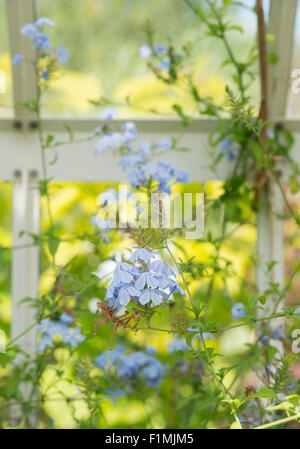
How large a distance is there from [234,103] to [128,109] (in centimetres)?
73

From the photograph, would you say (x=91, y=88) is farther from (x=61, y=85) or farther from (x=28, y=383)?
(x=28, y=383)

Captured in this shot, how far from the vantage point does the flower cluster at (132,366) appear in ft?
4.80

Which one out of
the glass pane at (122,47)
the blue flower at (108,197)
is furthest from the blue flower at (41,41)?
the blue flower at (108,197)

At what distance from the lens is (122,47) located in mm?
1746

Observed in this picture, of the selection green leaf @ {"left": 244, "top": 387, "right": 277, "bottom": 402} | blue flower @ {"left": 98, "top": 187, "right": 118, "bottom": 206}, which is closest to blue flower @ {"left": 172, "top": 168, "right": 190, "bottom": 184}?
blue flower @ {"left": 98, "top": 187, "right": 118, "bottom": 206}

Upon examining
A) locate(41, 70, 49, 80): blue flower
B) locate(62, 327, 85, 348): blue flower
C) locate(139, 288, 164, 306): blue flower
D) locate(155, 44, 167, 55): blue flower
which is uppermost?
locate(155, 44, 167, 55): blue flower

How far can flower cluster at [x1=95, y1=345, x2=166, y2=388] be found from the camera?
1.46 m

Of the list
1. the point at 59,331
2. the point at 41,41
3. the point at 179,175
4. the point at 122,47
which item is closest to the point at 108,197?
the point at 179,175

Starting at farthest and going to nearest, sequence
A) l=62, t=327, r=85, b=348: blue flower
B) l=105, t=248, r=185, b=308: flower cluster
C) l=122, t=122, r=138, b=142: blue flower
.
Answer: l=122, t=122, r=138, b=142: blue flower → l=62, t=327, r=85, b=348: blue flower → l=105, t=248, r=185, b=308: flower cluster

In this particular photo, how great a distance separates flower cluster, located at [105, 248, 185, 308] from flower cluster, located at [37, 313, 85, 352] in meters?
0.50

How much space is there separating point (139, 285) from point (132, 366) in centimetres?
70

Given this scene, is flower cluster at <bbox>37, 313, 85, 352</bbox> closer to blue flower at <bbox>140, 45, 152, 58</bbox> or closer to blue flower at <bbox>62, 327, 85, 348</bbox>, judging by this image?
blue flower at <bbox>62, 327, 85, 348</bbox>

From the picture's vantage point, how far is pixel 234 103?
1.08 m
